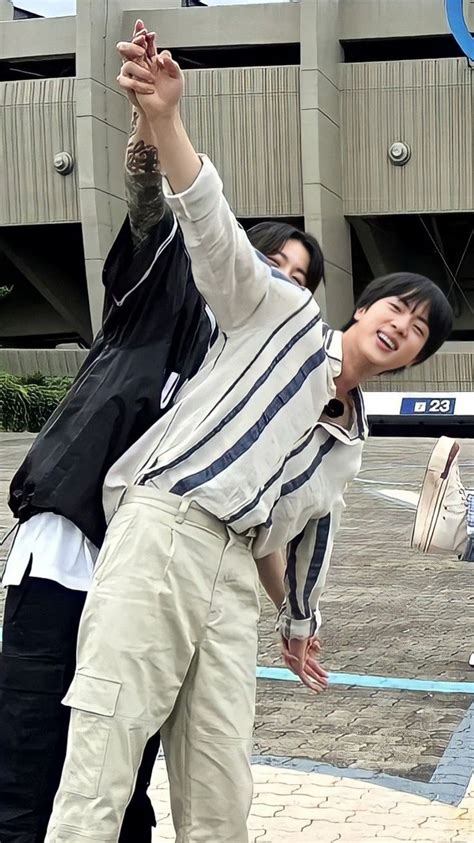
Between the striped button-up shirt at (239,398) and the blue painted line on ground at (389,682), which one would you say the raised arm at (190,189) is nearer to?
the striped button-up shirt at (239,398)

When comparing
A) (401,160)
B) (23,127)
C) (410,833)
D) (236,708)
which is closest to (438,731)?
(410,833)

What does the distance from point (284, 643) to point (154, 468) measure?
A: 2.64 feet

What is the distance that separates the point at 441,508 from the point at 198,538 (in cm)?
193

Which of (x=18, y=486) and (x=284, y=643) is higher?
(x=18, y=486)

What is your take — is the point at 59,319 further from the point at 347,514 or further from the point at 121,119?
the point at 347,514

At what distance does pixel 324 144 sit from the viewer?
946 inches

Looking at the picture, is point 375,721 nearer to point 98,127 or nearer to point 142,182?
point 142,182

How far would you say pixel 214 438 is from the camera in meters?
2.30

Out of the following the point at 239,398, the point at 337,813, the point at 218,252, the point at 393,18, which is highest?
the point at 393,18

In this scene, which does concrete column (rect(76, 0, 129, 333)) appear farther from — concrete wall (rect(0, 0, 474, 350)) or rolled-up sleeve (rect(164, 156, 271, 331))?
rolled-up sleeve (rect(164, 156, 271, 331))

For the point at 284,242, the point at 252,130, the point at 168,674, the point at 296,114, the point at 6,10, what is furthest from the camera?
the point at 6,10

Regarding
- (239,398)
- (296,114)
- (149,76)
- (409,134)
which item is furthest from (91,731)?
(409,134)

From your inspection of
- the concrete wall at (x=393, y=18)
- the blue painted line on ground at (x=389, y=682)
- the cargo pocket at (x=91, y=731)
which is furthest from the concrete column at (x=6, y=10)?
the cargo pocket at (x=91, y=731)

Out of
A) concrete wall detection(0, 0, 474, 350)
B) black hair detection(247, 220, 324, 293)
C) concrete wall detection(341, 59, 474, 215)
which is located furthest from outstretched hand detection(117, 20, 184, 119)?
concrete wall detection(341, 59, 474, 215)
